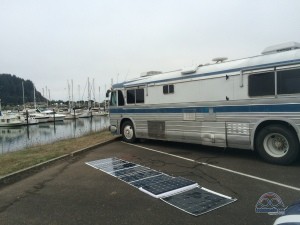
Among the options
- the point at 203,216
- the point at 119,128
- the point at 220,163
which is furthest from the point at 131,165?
the point at 119,128

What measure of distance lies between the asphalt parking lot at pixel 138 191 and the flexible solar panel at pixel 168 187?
0.64 ft

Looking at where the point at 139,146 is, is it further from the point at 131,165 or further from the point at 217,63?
the point at 217,63

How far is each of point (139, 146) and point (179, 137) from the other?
7.19ft

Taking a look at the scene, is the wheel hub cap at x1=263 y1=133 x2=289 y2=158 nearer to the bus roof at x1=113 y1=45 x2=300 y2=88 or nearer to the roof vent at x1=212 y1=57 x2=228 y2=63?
the bus roof at x1=113 y1=45 x2=300 y2=88

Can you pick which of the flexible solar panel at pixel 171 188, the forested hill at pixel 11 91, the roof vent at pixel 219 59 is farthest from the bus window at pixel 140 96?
the forested hill at pixel 11 91

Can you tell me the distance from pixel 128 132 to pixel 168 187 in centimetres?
745

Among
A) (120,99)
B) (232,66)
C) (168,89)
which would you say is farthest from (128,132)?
(232,66)

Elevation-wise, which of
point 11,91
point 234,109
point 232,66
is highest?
point 11,91

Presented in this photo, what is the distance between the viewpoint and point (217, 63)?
10.3m

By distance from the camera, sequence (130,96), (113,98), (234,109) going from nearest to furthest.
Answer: (234,109) → (130,96) → (113,98)
